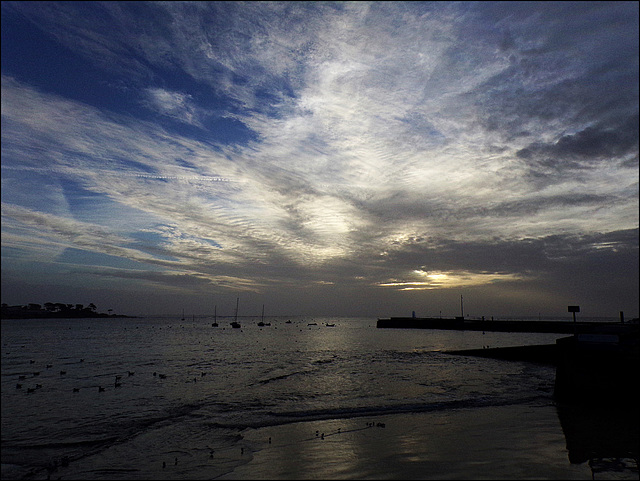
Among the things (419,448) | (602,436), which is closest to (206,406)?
(419,448)

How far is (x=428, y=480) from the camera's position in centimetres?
1054

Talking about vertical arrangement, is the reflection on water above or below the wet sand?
above

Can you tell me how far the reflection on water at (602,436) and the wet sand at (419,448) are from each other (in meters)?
0.46

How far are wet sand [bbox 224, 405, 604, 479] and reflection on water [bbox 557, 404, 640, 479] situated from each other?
1.52 ft

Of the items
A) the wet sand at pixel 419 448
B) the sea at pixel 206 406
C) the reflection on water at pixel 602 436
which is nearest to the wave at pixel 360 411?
the sea at pixel 206 406

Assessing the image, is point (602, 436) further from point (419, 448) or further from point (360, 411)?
point (360, 411)

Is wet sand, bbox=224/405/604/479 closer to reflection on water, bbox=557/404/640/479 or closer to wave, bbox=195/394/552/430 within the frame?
reflection on water, bbox=557/404/640/479

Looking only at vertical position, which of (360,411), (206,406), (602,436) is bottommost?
(206,406)

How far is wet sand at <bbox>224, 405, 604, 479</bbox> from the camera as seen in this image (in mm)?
11359

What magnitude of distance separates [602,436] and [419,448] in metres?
7.74

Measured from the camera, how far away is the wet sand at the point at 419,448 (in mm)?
11359

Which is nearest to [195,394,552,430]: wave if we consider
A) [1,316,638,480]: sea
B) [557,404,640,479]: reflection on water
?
[1,316,638,480]: sea

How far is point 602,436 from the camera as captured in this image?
578 inches

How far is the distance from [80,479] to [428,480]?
12.0 meters
